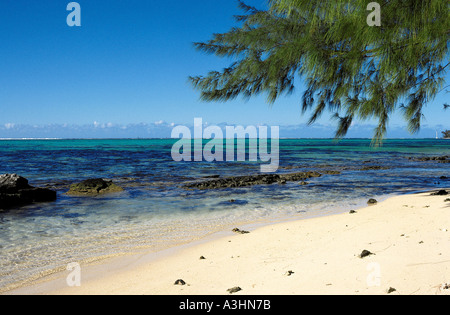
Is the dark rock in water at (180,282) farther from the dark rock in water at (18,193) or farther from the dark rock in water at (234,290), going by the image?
the dark rock in water at (18,193)

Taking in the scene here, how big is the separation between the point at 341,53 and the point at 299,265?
12.1 feet

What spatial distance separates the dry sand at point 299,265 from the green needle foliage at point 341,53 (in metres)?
2.13

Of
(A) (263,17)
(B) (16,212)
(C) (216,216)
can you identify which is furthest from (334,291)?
(B) (16,212)

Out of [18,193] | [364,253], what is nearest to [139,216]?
[18,193]

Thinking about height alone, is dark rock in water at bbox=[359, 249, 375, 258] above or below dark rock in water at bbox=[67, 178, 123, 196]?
above

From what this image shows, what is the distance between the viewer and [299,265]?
400 cm

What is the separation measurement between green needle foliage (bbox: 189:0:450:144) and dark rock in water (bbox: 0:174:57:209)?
681 cm

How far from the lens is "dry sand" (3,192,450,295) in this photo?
3.26 metres

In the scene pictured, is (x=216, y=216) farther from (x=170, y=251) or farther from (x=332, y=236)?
(x=332, y=236)

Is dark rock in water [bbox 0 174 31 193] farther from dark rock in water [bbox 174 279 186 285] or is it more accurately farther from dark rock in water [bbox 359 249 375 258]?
dark rock in water [bbox 359 249 375 258]

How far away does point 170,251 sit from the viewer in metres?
5.38

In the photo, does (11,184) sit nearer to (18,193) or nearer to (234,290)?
(18,193)

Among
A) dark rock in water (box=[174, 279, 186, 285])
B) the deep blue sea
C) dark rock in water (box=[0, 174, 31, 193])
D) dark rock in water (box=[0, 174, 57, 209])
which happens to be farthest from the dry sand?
dark rock in water (box=[0, 174, 31, 193])

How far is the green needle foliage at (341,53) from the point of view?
484 centimetres
